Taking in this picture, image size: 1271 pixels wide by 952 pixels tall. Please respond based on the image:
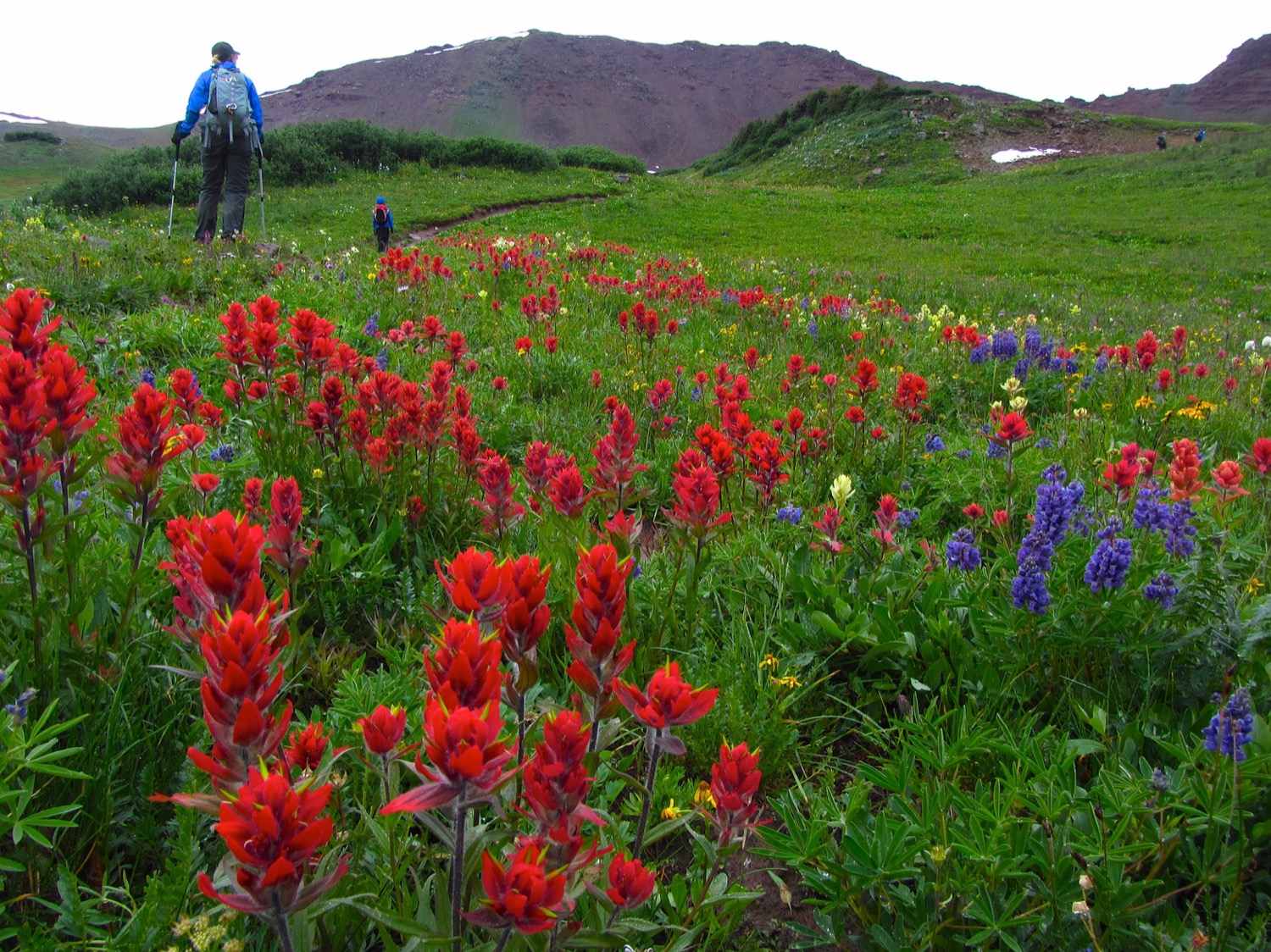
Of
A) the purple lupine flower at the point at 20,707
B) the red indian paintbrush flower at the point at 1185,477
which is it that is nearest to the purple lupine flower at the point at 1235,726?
the red indian paintbrush flower at the point at 1185,477

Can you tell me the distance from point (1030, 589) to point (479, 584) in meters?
1.68

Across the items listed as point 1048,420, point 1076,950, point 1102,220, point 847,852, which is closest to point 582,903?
point 847,852

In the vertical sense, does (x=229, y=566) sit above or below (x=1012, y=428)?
above

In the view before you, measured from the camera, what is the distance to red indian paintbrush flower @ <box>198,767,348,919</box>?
0.73 metres

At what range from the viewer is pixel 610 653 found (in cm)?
109

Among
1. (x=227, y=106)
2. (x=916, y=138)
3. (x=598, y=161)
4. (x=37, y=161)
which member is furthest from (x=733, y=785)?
(x=37, y=161)

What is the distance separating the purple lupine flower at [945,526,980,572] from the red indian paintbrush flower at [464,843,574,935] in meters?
1.95

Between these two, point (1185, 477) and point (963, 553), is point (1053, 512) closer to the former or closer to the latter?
point (963, 553)

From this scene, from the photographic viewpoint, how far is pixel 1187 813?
1483 millimetres

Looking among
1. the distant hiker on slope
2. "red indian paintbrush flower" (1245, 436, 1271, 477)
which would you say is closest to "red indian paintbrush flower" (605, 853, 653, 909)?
"red indian paintbrush flower" (1245, 436, 1271, 477)

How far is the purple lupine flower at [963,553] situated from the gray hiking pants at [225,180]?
11158mm

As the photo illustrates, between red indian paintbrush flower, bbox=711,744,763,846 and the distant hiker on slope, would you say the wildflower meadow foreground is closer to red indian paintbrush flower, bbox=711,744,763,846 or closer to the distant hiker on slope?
red indian paintbrush flower, bbox=711,744,763,846

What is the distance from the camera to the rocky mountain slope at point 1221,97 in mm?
114812

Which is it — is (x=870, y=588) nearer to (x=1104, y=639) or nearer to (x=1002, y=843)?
(x=1104, y=639)
